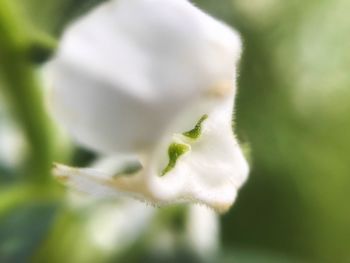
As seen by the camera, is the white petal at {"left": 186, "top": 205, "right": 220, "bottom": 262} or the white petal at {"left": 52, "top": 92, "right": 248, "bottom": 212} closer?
the white petal at {"left": 52, "top": 92, "right": 248, "bottom": 212}

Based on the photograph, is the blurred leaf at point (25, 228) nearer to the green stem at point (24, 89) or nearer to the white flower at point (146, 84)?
the green stem at point (24, 89)

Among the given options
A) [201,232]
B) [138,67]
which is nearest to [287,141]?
[201,232]

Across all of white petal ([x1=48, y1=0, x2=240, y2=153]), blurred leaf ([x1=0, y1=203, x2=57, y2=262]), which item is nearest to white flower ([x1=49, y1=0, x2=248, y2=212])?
white petal ([x1=48, y1=0, x2=240, y2=153])

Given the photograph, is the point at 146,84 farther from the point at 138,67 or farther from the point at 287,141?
the point at 287,141

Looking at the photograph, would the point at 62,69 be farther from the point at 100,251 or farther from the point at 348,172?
the point at 348,172

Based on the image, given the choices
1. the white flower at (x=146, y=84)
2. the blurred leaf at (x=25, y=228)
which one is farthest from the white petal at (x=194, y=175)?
the blurred leaf at (x=25, y=228)

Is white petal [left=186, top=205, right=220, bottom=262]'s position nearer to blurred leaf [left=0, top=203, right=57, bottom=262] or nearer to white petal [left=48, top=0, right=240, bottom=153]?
blurred leaf [left=0, top=203, right=57, bottom=262]
